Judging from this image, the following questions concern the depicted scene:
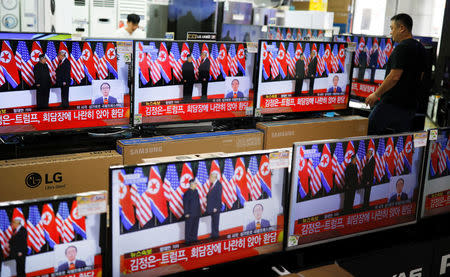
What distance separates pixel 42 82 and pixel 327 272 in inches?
73.0

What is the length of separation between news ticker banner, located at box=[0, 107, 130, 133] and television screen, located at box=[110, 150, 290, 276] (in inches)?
56.6

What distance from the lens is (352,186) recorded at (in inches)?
85.2

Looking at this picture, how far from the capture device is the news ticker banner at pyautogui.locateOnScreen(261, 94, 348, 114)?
354cm

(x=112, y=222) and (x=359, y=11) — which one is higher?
(x=359, y=11)

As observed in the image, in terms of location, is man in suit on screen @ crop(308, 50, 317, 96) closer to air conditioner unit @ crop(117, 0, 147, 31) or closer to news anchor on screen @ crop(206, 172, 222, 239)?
news anchor on screen @ crop(206, 172, 222, 239)

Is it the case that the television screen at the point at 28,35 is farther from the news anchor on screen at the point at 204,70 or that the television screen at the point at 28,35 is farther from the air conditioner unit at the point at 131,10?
the air conditioner unit at the point at 131,10

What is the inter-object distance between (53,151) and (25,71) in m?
0.45

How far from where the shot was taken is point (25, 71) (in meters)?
2.79

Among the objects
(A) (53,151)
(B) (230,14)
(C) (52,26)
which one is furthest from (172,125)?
(B) (230,14)

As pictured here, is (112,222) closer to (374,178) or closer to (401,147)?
(374,178)

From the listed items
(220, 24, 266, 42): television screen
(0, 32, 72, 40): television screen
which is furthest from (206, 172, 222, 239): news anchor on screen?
(220, 24, 266, 42): television screen

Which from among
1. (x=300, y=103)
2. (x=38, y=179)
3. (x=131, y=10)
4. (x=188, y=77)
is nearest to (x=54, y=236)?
(x=38, y=179)

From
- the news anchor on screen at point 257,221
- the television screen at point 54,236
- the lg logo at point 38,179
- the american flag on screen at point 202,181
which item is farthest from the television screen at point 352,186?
the lg logo at point 38,179

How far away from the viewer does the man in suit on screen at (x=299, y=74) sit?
11.7 feet
